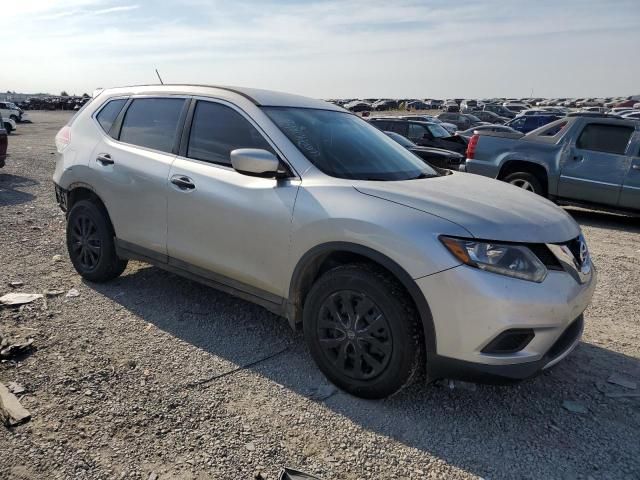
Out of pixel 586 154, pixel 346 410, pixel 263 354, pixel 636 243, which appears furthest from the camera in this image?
pixel 586 154

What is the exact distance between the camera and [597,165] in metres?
8.44

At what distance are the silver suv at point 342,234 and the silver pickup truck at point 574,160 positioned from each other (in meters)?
5.51

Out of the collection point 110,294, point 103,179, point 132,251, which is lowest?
point 110,294

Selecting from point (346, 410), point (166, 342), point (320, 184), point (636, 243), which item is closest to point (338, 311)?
point (346, 410)

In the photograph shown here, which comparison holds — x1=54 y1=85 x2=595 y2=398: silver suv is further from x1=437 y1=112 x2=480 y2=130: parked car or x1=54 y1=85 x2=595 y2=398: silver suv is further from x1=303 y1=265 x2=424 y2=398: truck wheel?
x1=437 y1=112 x2=480 y2=130: parked car

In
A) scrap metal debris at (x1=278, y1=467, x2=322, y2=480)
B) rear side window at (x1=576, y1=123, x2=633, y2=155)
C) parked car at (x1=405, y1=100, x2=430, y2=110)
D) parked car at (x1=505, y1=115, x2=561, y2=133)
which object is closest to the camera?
scrap metal debris at (x1=278, y1=467, x2=322, y2=480)

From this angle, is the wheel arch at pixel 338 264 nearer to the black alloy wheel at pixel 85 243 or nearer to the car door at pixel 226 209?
the car door at pixel 226 209

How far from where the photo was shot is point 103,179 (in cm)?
448

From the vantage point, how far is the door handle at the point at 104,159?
4444 millimetres

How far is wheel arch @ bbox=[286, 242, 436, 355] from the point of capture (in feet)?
9.06

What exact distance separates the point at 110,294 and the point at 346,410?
2660 mm

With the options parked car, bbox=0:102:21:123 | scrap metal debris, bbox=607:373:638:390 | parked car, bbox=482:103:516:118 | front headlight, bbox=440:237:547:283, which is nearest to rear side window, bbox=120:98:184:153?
front headlight, bbox=440:237:547:283

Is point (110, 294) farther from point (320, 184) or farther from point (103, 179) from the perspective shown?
point (320, 184)

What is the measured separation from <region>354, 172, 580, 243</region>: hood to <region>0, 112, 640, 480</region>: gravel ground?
1.06m
